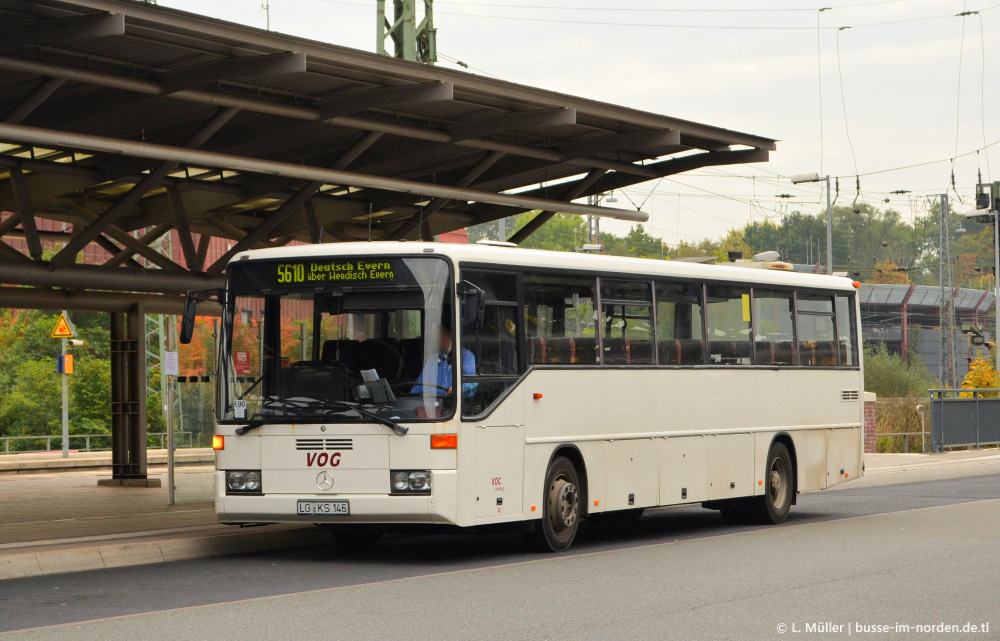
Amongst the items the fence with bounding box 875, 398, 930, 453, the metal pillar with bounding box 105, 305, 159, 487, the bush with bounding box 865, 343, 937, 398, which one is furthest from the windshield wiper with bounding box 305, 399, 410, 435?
the bush with bounding box 865, 343, 937, 398

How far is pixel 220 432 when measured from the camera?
43.2ft

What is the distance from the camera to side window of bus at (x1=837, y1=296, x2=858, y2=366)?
19.2 metres

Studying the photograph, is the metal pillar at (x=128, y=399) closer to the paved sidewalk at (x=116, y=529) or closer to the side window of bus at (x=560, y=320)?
the paved sidewalk at (x=116, y=529)

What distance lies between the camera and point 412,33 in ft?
73.2

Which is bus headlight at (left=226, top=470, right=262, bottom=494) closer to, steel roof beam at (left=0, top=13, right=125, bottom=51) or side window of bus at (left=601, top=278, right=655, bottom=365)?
side window of bus at (left=601, top=278, right=655, bottom=365)

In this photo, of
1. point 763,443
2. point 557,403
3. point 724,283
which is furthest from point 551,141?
point 557,403

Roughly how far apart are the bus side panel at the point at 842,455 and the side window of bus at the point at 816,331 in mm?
1010

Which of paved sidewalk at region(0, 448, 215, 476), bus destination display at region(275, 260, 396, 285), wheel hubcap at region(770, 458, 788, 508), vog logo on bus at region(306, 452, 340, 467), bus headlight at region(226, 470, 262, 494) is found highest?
bus destination display at region(275, 260, 396, 285)

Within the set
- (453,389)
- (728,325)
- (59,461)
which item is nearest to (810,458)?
(728,325)

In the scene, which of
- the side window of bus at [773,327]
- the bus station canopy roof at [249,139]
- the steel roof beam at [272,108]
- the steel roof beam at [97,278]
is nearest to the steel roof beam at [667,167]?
the bus station canopy roof at [249,139]

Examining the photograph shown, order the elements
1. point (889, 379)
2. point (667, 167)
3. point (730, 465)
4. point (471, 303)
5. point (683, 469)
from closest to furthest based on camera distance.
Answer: point (471, 303) < point (683, 469) < point (730, 465) < point (667, 167) < point (889, 379)

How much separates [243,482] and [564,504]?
3247 mm

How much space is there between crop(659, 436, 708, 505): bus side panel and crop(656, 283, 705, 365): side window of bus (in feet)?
3.05

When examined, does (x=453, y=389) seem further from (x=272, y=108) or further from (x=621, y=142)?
(x=621, y=142)
